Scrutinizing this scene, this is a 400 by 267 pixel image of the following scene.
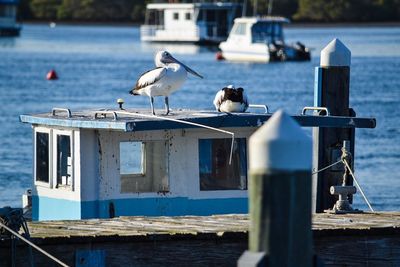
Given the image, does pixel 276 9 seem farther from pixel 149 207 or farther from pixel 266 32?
pixel 149 207

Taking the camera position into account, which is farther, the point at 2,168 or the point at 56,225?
the point at 2,168

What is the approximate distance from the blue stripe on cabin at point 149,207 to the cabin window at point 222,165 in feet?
0.64

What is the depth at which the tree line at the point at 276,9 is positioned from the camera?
469ft

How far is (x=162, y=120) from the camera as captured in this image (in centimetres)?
1496

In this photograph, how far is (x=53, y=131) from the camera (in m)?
15.8

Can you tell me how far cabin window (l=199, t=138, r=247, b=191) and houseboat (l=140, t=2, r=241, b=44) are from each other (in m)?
85.9

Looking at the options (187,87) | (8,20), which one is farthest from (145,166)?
(8,20)

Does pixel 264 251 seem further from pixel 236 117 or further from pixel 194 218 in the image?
pixel 236 117

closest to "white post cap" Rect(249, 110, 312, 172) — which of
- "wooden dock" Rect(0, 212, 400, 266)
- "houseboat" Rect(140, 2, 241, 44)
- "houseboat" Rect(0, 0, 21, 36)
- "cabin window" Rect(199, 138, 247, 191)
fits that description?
"wooden dock" Rect(0, 212, 400, 266)

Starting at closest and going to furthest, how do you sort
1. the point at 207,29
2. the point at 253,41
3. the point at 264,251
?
the point at 264,251 → the point at 253,41 → the point at 207,29

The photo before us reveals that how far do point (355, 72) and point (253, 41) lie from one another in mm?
16053

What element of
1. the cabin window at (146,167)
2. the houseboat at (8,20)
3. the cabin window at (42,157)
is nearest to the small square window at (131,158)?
the cabin window at (146,167)

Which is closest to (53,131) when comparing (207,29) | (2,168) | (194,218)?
(194,218)

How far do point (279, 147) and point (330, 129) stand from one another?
8.30m
